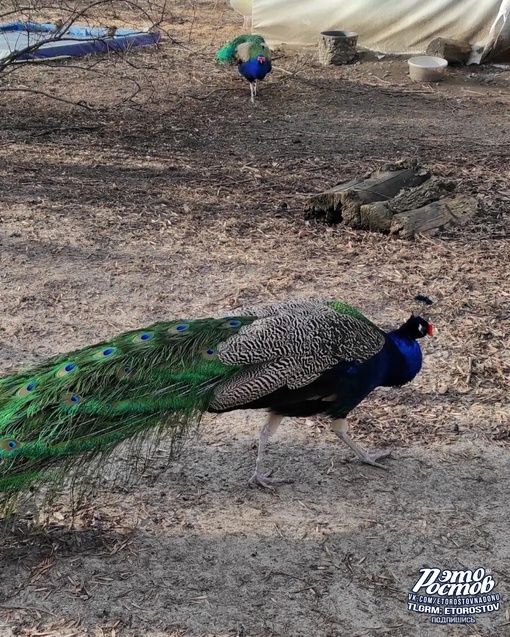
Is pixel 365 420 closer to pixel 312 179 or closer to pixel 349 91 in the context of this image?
pixel 312 179

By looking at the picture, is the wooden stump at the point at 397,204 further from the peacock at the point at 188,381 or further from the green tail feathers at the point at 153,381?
the green tail feathers at the point at 153,381

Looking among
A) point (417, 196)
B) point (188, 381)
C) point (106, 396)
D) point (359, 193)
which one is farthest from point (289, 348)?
point (417, 196)

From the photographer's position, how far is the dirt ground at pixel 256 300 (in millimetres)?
2814

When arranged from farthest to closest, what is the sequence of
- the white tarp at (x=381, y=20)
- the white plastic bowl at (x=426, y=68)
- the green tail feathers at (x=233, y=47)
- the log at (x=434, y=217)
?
the white tarp at (x=381, y=20) → the white plastic bowl at (x=426, y=68) → the green tail feathers at (x=233, y=47) → the log at (x=434, y=217)

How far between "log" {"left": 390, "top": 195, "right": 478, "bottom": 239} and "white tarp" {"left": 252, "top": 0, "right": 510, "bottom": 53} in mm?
4772

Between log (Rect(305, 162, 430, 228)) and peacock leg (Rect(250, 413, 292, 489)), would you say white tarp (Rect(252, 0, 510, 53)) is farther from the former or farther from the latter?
peacock leg (Rect(250, 413, 292, 489))

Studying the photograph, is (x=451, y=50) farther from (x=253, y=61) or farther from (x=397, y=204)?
(x=397, y=204)

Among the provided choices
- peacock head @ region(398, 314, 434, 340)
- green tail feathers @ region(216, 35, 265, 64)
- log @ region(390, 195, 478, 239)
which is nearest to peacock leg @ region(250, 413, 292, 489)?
peacock head @ region(398, 314, 434, 340)

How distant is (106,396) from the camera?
9.14ft

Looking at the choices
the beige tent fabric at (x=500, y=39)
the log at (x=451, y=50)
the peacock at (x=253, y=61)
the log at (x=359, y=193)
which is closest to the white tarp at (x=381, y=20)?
the beige tent fabric at (x=500, y=39)

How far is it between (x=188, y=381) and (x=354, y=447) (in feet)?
2.83

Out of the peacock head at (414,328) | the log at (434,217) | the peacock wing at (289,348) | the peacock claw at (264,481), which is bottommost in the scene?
the peacock claw at (264,481)

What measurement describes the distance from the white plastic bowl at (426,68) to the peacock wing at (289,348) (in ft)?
22.5

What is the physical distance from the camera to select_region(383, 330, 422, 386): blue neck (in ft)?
10.8
